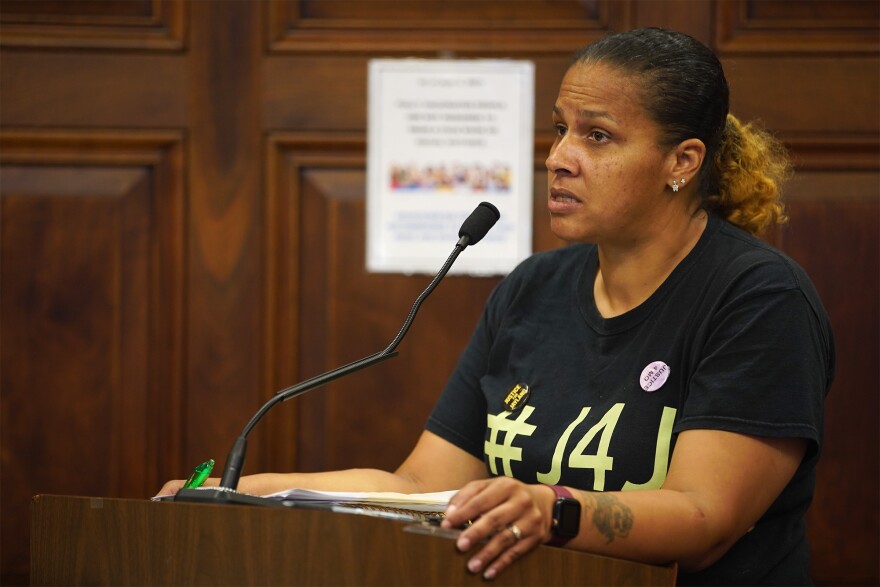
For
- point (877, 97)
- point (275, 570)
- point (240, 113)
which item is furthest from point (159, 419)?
point (877, 97)

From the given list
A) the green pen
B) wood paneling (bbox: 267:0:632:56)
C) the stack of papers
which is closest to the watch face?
the stack of papers

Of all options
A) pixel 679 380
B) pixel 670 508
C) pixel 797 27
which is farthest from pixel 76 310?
pixel 797 27

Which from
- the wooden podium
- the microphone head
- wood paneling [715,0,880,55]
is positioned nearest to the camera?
the wooden podium

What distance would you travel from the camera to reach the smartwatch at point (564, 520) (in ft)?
3.46

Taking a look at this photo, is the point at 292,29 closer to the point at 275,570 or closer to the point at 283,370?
the point at 283,370

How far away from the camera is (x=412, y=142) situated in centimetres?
210

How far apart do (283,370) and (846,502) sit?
1.18 m

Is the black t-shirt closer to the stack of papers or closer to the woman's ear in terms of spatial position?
the woman's ear

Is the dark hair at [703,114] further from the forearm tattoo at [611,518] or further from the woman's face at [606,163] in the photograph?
the forearm tattoo at [611,518]

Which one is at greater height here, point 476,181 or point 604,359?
point 476,181

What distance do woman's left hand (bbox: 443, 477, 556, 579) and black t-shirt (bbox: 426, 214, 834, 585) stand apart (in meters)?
0.30

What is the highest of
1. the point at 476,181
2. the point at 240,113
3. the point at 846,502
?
the point at 240,113

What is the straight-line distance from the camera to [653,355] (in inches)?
54.0

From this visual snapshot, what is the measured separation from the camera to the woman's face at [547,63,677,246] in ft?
4.68
